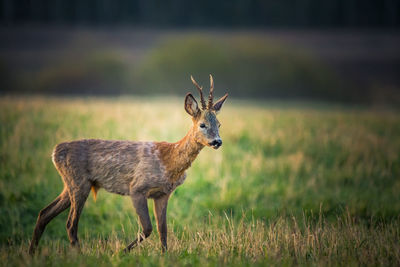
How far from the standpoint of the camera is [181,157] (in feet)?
25.8

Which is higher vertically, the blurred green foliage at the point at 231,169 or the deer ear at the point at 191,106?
the deer ear at the point at 191,106

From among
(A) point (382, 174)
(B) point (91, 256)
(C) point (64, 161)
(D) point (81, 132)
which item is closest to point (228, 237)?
(B) point (91, 256)

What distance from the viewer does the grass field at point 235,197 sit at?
7234mm

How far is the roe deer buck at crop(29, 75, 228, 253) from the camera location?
775cm

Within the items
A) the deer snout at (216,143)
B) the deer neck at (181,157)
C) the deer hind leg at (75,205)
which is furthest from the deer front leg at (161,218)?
the deer snout at (216,143)

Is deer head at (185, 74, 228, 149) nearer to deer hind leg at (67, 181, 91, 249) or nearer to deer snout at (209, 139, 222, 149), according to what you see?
deer snout at (209, 139, 222, 149)

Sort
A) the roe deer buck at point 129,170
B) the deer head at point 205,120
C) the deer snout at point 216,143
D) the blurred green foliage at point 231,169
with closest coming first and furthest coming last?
the deer snout at point 216,143 < the deer head at point 205,120 < the roe deer buck at point 129,170 < the blurred green foliage at point 231,169

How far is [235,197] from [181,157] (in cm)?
409

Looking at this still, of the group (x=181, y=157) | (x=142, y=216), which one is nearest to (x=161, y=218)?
(x=142, y=216)

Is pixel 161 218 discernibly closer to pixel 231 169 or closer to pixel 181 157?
pixel 181 157

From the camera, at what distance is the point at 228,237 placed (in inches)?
305

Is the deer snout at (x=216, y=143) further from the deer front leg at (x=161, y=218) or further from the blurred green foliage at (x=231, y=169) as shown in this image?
the blurred green foliage at (x=231, y=169)

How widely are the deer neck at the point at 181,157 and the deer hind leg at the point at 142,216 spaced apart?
61cm

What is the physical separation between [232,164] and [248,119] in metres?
8.85
